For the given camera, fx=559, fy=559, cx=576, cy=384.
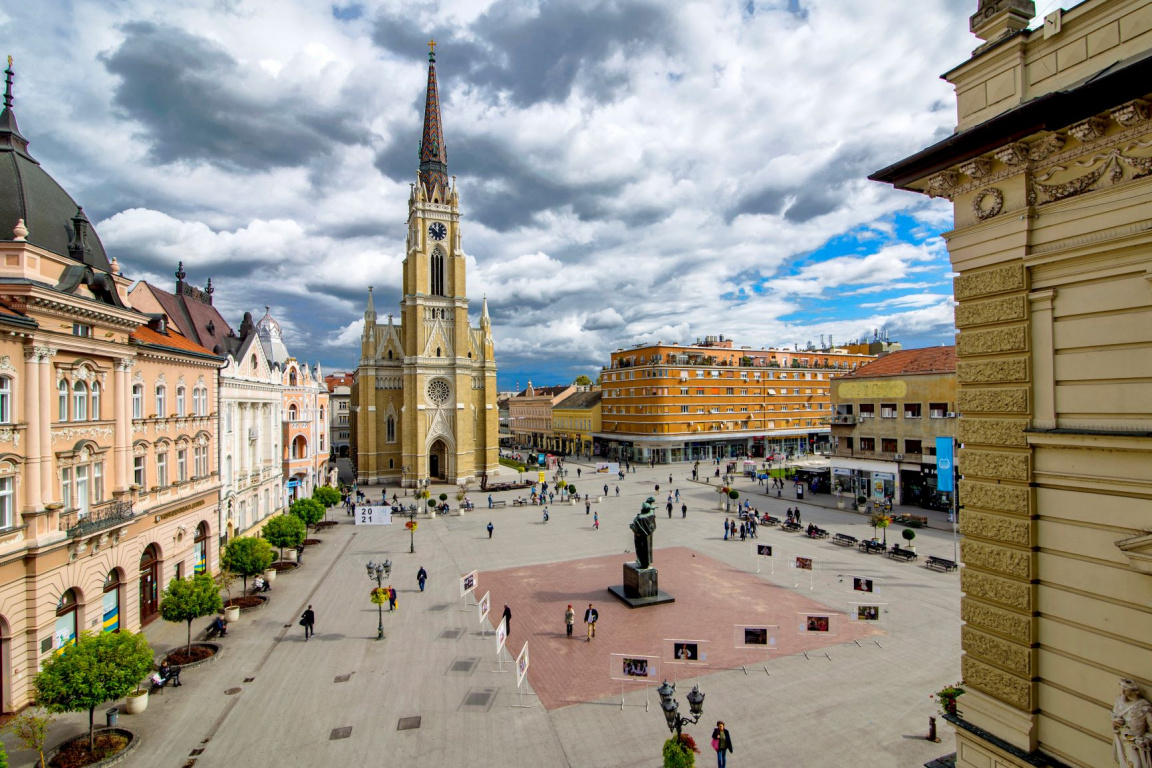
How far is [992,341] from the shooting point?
7.12m

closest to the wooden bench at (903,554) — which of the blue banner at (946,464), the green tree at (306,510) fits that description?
the blue banner at (946,464)

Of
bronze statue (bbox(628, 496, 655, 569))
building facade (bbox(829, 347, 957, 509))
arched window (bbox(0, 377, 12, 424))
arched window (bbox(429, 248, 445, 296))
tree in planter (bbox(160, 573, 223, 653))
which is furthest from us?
arched window (bbox(429, 248, 445, 296))

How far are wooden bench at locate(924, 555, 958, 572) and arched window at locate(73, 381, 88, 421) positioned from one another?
107 feet

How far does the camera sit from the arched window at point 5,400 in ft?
45.4

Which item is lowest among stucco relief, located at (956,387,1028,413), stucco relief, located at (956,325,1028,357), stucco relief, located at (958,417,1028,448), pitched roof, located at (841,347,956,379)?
stucco relief, located at (958,417,1028,448)

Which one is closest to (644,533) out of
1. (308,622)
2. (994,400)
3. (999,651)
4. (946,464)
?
(308,622)

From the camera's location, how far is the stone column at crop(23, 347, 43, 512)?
14.4 m

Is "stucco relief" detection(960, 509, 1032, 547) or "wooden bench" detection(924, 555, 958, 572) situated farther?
"wooden bench" detection(924, 555, 958, 572)

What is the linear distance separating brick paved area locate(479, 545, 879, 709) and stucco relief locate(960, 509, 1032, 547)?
10658mm

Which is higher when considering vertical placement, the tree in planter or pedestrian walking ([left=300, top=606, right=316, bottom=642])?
the tree in planter

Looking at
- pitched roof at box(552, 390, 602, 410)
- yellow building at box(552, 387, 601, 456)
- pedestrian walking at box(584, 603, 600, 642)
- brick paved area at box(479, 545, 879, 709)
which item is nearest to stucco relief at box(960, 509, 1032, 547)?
brick paved area at box(479, 545, 879, 709)

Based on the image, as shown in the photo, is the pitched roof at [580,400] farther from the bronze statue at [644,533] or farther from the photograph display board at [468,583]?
the photograph display board at [468,583]

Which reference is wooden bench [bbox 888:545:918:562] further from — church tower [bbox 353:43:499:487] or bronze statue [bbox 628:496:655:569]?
church tower [bbox 353:43:499:487]

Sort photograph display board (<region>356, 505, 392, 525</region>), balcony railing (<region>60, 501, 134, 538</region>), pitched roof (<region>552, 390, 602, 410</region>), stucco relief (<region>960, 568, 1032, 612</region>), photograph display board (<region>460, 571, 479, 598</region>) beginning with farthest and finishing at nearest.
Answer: pitched roof (<region>552, 390, 602, 410</region>)
photograph display board (<region>356, 505, 392, 525</region>)
photograph display board (<region>460, 571, 479, 598</region>)
balcony railing (<region>60, 501, 134, 538</region>)
stucco relief (<region>960, 568, 1032, 612</region>)
